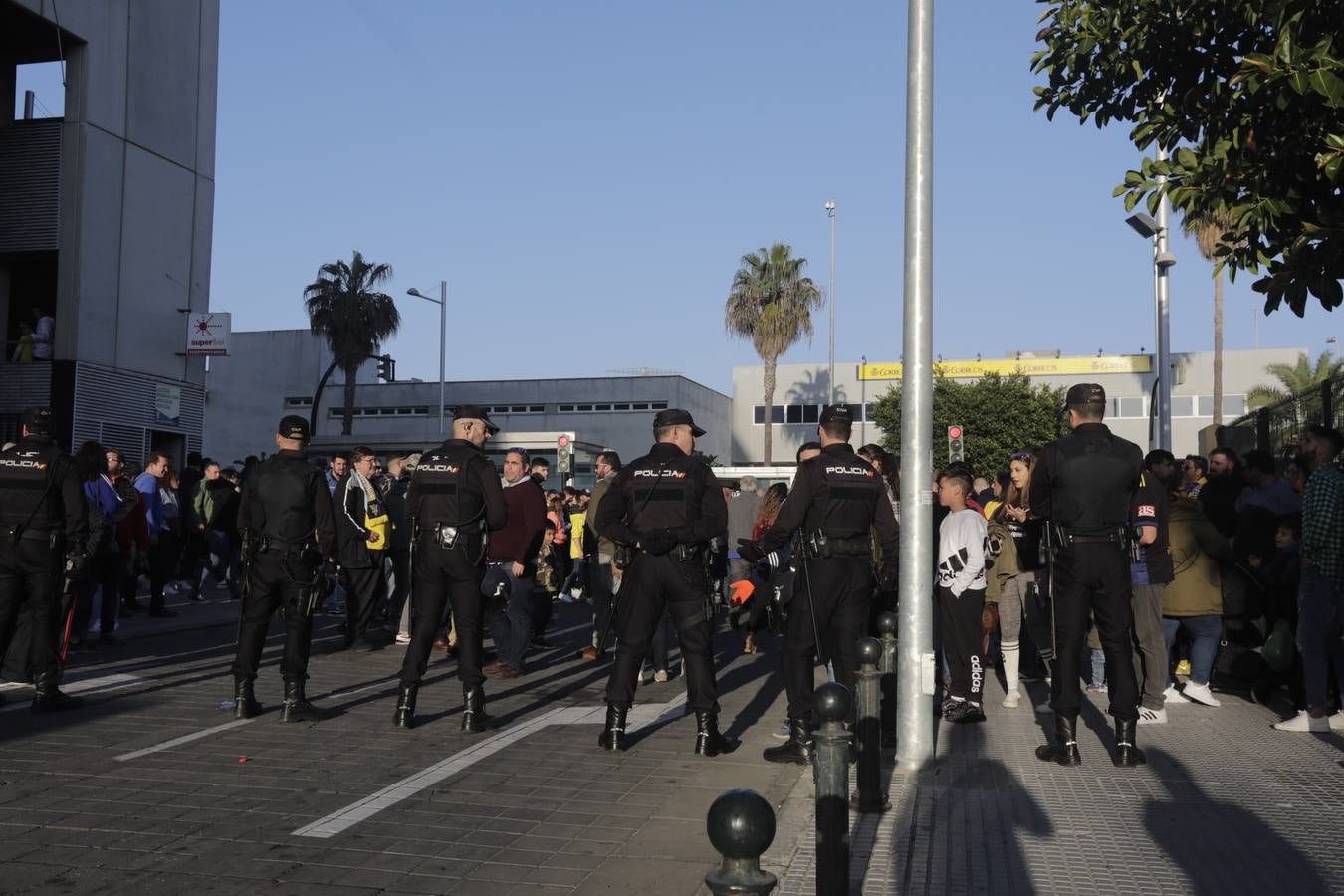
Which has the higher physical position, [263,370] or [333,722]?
[263,370]

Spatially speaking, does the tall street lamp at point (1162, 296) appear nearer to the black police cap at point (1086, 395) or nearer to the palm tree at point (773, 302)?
the black police cap at point (1086, 395)

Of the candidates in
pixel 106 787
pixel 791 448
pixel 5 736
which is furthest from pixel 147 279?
pixel 791 448

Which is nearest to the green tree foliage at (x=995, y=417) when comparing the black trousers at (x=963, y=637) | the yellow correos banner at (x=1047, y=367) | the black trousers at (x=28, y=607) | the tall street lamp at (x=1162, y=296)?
the yellow correos banner at (x=1047, y=367)

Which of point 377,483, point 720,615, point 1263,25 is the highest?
point 1263,25

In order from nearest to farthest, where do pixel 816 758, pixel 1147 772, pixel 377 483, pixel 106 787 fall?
pixel 816 758 → pixel 106 787 → pixel 1147 772 → pixel 377 483

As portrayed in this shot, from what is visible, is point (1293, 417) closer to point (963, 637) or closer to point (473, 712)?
point (963, 637)

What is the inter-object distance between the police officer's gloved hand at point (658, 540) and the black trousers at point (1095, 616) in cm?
233

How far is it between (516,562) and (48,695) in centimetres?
358

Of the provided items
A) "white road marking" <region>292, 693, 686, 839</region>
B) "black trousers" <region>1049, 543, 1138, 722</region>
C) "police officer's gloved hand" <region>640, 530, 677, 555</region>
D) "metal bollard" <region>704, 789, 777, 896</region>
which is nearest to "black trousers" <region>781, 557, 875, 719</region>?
"police officer's gloved hand" <region>640, 530, 677, 555</region>

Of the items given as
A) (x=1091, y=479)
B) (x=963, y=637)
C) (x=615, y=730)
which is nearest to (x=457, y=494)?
(x=615, y=730)

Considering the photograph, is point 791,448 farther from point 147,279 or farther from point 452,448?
point 452,448

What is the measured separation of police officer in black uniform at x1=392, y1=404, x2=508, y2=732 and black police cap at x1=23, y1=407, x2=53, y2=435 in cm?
267

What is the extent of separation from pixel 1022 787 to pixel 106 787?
4.73 m

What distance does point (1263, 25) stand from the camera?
8.52 metres
